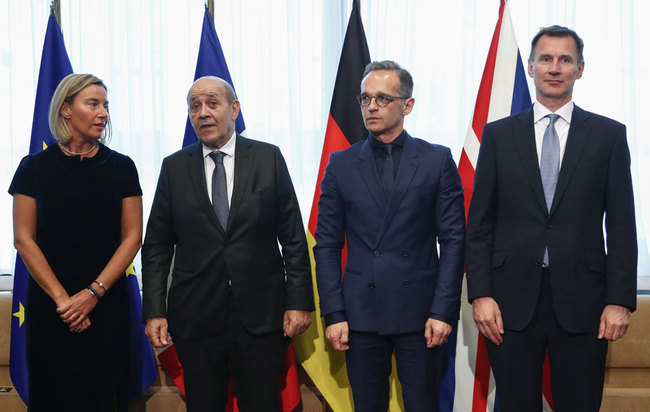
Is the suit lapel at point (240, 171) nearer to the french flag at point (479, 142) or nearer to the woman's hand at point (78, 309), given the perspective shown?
the woman's hand at point (78, 309)

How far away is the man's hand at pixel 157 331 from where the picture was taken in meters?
2.13

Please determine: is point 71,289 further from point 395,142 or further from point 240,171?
point 395,142

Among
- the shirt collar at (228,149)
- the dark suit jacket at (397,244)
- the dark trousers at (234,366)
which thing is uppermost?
the shirt collar at (228,149)

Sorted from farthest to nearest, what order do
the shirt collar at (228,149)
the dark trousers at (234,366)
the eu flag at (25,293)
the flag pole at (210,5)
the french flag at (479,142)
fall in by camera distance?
the flag pole at (210,5)
the eu flag at (25,293)
the french flag at (479,142)
the shirt collar at (228,149)
the dark trousers at (234,366)

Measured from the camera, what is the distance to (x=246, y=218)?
2117 millimetres

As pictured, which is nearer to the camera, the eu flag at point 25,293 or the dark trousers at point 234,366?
the dark trousers at point 234,366

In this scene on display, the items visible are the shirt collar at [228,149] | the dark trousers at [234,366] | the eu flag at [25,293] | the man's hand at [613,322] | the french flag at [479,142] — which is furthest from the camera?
the eu flag at [25,293]

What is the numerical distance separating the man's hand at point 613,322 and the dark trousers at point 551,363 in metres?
0.04

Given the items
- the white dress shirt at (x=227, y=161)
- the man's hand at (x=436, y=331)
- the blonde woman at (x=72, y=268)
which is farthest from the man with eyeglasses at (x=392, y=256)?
the blonde woman at (x=72, y=268)

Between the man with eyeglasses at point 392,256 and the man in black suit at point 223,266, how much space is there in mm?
151

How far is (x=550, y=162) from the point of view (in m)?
1.96

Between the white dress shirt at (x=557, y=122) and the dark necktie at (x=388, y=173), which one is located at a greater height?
the white dress shirt at (x=557, y=122)

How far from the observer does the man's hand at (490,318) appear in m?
1.95

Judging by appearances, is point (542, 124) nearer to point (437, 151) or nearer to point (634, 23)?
point (437, 151)
